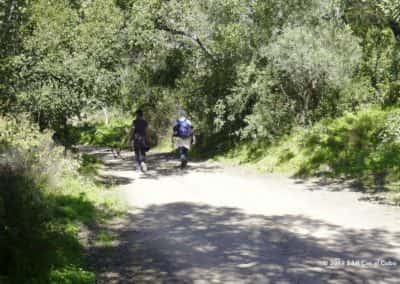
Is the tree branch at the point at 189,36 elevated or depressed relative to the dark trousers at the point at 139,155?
elevated

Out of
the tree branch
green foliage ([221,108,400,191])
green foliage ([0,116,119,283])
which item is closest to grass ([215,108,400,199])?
green foliage ([221,108,400,191])

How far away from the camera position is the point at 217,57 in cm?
2081

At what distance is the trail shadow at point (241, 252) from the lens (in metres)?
5.82

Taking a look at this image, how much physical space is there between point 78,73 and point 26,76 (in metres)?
1.38

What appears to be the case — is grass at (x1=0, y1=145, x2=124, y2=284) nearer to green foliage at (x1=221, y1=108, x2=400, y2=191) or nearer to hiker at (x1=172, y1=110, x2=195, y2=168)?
green foliage at (x1=221, y1=108, x2=400, y2=191)

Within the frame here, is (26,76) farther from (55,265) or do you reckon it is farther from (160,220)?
(55,265)

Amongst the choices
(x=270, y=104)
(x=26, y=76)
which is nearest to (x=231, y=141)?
(x=270, y=104)

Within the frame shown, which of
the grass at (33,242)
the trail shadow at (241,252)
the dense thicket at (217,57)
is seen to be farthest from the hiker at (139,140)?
the grass at (33,242)

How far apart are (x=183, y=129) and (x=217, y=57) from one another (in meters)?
4.65

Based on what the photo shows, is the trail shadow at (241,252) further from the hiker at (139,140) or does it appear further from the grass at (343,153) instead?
the hiker at (139,140)

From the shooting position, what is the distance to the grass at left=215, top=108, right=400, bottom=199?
12398mm

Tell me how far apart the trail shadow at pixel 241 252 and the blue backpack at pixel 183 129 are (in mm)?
8424

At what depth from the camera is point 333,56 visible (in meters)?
15.9

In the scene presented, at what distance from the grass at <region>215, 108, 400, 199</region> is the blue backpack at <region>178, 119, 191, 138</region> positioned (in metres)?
2.36
